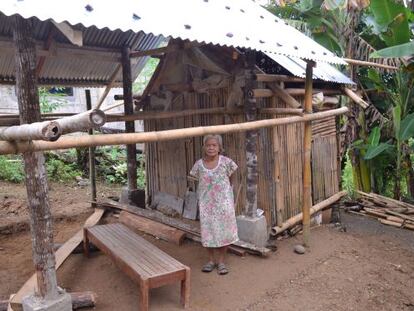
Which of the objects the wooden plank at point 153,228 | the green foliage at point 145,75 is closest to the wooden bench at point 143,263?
the wooden plank at point 153,228

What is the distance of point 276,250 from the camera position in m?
5.07

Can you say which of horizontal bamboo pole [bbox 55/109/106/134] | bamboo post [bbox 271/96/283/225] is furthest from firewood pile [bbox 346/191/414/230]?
horizontal bamboo pole [bbox 55/109/106/134]

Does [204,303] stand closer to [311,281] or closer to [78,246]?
[311,281]

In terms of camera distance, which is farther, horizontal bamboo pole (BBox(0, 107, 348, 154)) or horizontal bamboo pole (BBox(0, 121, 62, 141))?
horizontal bamboo pole (BBox(0, 107, 348, 154))

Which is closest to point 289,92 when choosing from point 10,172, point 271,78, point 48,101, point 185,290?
point 271,78

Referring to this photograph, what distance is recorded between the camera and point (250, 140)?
191 inches

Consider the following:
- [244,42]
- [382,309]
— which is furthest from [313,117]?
[382,309]

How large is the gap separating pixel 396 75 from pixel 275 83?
3.43 meters

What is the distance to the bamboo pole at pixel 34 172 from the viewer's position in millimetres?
3135

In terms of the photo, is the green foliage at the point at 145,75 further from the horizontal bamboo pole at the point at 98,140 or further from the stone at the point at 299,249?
the horizontal bamboo pole at the point at 98,140

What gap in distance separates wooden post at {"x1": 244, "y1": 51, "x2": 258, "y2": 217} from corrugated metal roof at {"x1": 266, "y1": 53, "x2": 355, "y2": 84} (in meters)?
0.38

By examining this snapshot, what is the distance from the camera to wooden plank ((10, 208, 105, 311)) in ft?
11.0

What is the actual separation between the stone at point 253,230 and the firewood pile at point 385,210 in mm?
3401

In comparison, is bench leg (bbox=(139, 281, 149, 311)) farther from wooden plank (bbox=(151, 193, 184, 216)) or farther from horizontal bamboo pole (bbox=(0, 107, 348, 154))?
wooden plank (bbox=(151, 193, 184, 216))
